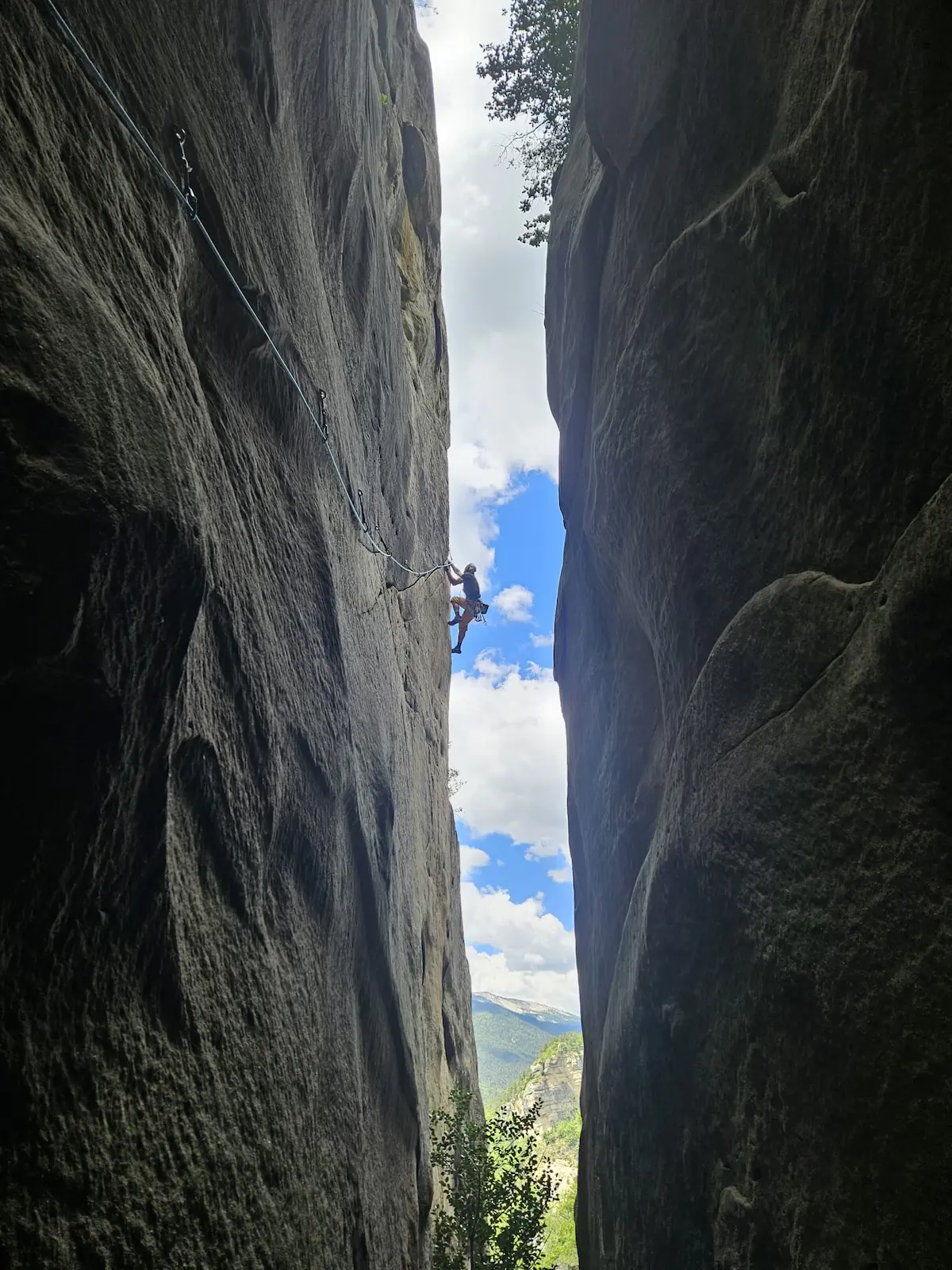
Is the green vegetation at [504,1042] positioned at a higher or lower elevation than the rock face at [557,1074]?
lower

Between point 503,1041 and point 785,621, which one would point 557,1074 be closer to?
point 785,621

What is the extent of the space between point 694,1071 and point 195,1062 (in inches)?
148

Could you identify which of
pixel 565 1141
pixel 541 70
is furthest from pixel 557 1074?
pixel 541 70

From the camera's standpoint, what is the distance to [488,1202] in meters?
10.1

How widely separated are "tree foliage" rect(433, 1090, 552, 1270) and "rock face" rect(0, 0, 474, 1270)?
2.39 metres

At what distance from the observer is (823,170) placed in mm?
4641

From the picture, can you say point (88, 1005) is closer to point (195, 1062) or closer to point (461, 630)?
point (195, 1062)

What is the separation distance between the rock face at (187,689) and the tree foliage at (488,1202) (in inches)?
94.0

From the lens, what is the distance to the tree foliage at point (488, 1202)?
31.9ft

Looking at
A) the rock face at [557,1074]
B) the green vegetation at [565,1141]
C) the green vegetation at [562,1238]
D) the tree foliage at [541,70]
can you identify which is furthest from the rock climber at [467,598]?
the rock face at [557,1074]

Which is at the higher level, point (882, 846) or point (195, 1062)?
point (882, 846)

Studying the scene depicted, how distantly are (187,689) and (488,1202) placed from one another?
9561 millimetres

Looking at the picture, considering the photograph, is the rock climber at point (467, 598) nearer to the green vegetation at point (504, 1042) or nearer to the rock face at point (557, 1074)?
the rock face at point (557, 1074)

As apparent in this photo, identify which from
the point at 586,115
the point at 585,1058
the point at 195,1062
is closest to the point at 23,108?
the point at 195,1062
